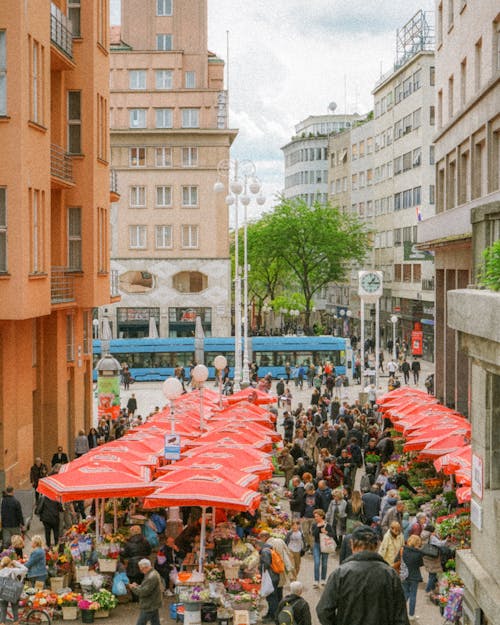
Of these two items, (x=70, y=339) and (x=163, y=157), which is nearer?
(x=70, y=339)

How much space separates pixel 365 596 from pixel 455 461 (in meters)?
12.8

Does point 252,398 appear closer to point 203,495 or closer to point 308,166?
point 203,495

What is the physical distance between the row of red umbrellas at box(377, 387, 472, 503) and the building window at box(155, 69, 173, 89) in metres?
52.9

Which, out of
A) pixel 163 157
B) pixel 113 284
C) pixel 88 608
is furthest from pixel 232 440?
pixel 163 157

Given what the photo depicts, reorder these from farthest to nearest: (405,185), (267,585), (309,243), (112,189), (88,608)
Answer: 1. (309,243)
2. (405,185)
3. (112,189)
4. (88,608)
5. (267,585)

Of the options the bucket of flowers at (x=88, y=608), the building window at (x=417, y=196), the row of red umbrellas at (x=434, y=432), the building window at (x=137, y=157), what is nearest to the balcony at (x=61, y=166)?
the row of red umbrellas at (x=434, y=432)

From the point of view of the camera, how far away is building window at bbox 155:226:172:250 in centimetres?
8231

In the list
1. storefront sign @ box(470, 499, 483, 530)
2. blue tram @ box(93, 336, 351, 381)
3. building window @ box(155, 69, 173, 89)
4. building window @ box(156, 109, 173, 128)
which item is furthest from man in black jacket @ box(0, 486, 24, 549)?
building window @ box(155, 69, 173, 89)

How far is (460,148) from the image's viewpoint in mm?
36562

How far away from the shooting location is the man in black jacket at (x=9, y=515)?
21.0 m

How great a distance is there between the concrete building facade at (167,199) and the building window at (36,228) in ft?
174

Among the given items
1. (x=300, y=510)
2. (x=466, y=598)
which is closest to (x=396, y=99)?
(x=300, y=510)

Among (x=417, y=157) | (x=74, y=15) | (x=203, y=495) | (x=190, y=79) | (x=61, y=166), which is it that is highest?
(x=190, y=79)

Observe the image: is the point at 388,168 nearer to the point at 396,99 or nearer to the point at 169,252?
the point at 396,99
